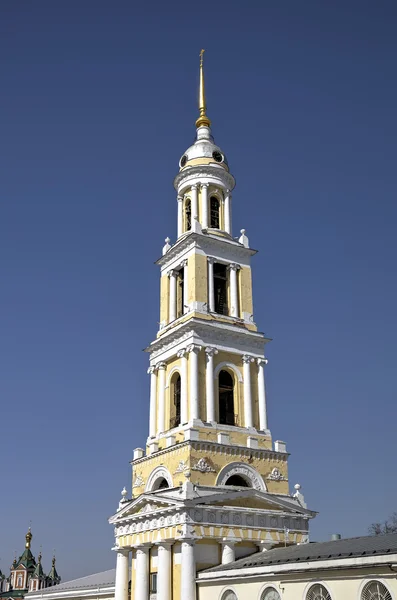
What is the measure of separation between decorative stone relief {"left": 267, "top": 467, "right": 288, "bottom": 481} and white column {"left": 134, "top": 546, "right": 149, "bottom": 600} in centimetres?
611

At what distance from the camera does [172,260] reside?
3450cm

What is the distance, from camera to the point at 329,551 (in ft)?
66.7

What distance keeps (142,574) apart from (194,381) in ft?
27.1

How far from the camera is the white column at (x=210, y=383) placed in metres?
29.3

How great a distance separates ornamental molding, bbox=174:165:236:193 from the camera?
3547 cm

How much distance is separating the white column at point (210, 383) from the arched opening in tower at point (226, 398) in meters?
1.15

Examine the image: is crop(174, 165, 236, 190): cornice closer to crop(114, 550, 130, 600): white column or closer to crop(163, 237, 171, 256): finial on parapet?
crop(163, 237, 171, 256): finial on parapet

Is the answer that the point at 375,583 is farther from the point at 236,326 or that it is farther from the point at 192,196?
the point at 192,196

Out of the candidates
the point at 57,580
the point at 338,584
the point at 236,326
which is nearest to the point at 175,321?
the point at 236,326

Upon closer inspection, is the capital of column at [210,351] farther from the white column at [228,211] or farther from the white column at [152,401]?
the white column at [228,211]

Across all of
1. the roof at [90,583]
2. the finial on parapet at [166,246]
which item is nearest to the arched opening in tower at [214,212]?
the finial on parapet at [166,246]

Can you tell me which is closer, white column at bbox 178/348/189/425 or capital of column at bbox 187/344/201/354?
white column at bbox 178/348/189/425

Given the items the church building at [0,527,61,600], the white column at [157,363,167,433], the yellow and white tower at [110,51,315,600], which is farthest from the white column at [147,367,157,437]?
the church building at [0,527,61,600]

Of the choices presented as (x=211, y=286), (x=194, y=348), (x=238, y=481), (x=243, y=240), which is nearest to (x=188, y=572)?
(x=238, y=481)
